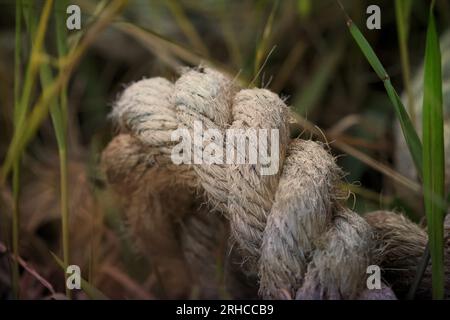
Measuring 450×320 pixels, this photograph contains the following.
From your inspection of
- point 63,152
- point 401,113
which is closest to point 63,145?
point 63,152

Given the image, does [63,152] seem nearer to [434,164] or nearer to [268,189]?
[268,189]

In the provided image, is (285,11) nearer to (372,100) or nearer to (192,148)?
(372,100)

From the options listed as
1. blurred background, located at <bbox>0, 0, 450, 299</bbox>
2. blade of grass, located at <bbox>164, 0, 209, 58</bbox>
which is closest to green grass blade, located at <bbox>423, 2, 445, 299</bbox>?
blurred background, located at <bbox>0, 0, 450, 299</bbox>

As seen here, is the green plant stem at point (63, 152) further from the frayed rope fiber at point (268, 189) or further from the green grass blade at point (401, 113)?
the green grass blade at point (401, 113)

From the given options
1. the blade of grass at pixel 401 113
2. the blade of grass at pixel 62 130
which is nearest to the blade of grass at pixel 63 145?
the blade of grass at pixel 62 130

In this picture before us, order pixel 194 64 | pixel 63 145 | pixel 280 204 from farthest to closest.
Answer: pixel 194 64 → pixel 63 145 → pixel 280 204

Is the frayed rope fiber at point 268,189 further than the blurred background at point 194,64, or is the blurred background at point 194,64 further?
the blurred background at point 194,64

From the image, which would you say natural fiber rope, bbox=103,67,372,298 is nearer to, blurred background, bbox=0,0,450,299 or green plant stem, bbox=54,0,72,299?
green plant stem, bbox=54,0,72,299
